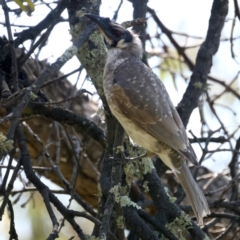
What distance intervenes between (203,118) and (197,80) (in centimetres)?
44

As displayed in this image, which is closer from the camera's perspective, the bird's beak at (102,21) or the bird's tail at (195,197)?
the bird's tail at (195,197)

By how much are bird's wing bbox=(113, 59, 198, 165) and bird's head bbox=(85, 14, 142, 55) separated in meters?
0.26

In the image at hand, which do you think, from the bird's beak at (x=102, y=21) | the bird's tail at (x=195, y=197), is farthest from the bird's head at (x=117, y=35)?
the bird's tail at (x=195, y=197)

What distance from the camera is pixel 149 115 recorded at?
3344 mm

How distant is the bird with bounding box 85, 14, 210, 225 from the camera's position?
321 centimetres

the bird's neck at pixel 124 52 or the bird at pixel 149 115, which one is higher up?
the bird's neck at pixel 124 52

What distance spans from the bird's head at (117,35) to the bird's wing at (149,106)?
262 millimetres

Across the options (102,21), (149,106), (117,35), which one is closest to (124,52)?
(117,35)

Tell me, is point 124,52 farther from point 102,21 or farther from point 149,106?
point 149,106

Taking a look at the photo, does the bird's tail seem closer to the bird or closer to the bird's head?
the bird

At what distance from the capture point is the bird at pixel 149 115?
3.21m

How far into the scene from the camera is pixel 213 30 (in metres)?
4.55

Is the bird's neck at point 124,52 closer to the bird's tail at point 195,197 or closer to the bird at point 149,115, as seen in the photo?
the bird at point 149,115

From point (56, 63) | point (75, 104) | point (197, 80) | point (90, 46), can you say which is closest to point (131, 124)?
point (90, 46)
